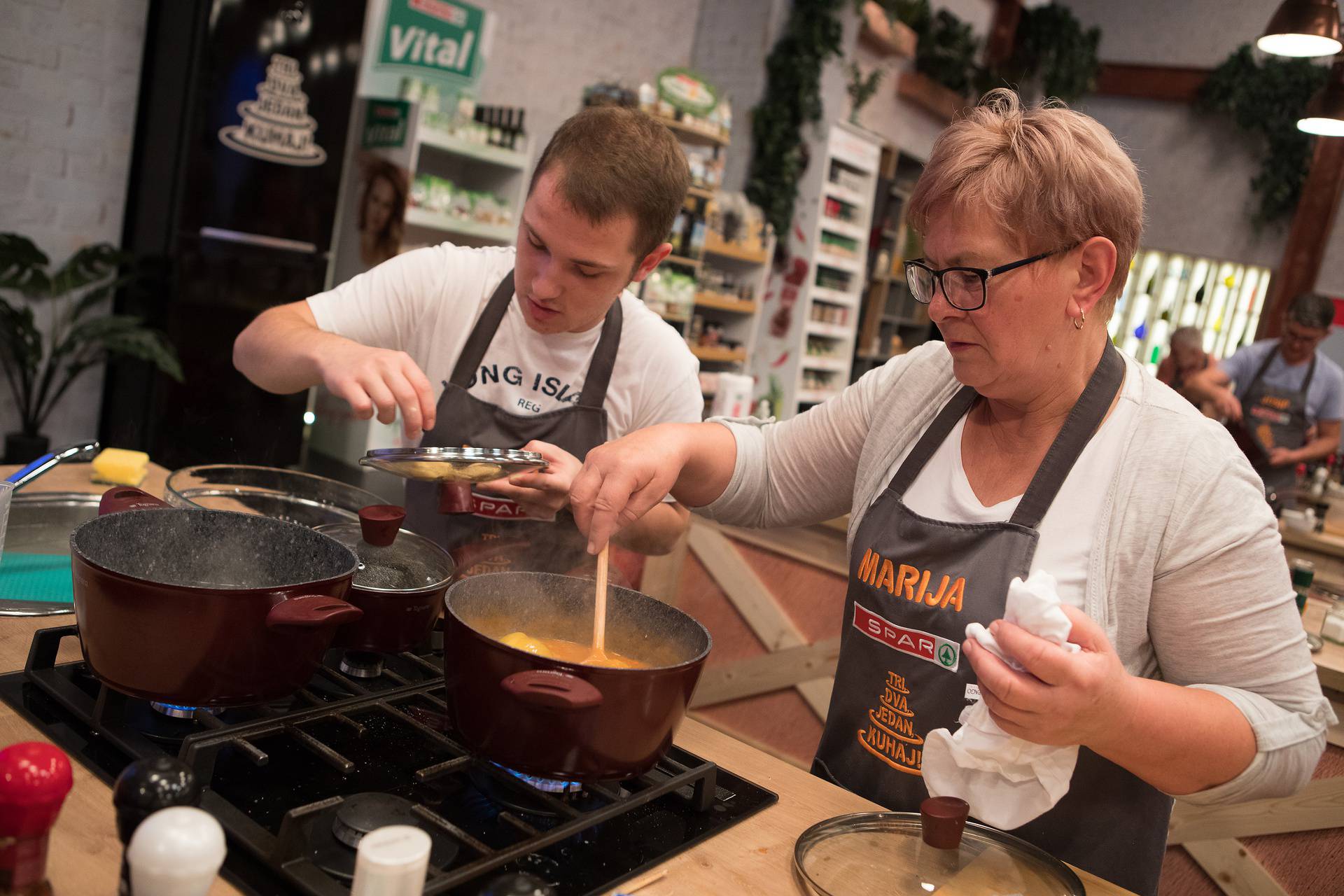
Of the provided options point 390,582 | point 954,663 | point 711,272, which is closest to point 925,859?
point 954,663

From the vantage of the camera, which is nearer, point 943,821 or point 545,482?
point 943,821

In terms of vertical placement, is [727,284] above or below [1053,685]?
above

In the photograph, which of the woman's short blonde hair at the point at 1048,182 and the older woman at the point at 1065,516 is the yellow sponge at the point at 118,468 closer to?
the older woman at the point at 1065,516

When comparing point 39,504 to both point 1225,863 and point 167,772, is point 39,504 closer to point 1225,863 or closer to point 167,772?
point 167,772

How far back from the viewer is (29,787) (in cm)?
68

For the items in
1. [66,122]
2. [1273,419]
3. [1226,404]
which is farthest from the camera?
[1273,419]

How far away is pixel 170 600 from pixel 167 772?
0.23 meters

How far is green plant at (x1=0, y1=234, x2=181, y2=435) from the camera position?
421 centimetres

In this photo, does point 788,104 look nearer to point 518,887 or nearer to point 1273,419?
point 1273,419

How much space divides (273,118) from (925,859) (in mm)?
4472

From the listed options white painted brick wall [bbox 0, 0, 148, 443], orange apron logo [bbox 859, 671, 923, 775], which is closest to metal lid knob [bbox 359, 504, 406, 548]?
orange apron logo [bbox 859, 671, 923, 775]

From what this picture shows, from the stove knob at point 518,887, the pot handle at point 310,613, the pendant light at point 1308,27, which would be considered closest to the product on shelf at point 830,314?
the pendant light at point 1308,27

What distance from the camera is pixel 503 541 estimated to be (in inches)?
70.2

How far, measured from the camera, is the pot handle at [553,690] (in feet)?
2.85
